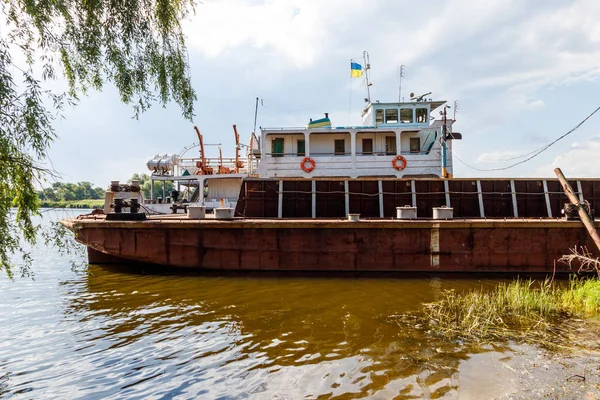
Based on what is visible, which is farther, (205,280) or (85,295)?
(205,280)

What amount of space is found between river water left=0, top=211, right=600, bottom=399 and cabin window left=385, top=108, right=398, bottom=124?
12276 mm

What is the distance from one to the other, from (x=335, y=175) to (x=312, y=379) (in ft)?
45.2

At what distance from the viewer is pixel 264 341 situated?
20.4 ft

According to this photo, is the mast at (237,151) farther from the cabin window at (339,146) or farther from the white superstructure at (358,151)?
the cabin window at (339,146)

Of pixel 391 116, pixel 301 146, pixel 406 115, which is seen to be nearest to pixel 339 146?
pixel 301 146

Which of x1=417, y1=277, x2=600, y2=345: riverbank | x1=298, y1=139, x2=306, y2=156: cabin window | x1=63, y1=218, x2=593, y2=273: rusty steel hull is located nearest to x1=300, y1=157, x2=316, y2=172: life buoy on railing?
x1=298, y1=139, x2=306, y2=156: cabin window

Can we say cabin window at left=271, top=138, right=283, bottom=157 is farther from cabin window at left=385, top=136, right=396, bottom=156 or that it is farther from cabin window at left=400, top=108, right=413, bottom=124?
cabin window at left=400, top=108, right=413, bottom=124

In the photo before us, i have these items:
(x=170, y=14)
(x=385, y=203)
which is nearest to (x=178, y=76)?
(x=170, y=14)

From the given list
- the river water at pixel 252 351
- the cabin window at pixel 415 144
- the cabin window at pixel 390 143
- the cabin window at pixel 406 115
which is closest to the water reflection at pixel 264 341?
the river water at pixel 252 351

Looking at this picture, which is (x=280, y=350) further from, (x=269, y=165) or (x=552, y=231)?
(x=269, y=165)

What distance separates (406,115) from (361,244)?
11298 millimetres

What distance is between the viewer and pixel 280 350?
5.83m

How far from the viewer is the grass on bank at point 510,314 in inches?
243

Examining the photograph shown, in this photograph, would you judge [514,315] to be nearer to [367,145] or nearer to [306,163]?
[306,163]
